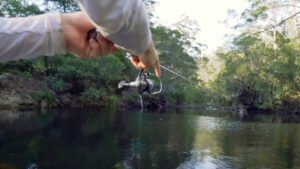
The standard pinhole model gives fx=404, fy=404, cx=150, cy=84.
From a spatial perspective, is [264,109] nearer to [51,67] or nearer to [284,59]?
[284,59]

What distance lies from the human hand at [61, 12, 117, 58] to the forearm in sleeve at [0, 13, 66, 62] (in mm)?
18

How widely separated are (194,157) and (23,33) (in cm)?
1120

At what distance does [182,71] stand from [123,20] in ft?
123

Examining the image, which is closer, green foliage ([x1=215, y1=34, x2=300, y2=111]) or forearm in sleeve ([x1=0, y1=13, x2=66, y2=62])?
forearm in sleeve ([x1=0, y1=13, x2=66, y2=62])

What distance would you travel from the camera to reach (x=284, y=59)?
31.0m

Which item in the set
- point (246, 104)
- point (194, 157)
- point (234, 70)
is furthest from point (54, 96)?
point (246, 104)

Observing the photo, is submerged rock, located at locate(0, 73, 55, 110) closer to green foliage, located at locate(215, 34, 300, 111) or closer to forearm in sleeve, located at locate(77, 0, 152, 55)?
green foliage, located at locate(215, 34, 300, 111)

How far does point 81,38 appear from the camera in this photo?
1097 millimetres

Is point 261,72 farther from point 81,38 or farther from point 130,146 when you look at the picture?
point 81,38

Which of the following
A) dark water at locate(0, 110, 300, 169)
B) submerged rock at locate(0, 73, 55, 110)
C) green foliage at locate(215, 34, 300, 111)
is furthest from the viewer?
green foliage at locate(215, 34, 300, 111)

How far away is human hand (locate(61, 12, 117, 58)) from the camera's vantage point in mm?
1063

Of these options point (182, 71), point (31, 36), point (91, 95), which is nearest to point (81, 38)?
point (31, 36)

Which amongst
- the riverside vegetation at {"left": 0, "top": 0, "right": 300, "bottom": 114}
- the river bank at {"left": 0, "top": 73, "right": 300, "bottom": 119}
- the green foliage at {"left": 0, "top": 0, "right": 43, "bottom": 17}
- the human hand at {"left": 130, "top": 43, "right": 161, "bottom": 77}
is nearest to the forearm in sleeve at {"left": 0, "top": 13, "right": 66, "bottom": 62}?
the human hand at {"left": 130, "top": 43, "right": 161, "bottom": 77}

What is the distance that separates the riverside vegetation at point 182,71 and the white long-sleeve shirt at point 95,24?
58.4 ft
